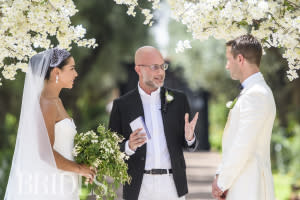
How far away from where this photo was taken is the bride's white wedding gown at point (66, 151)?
14.2 ft

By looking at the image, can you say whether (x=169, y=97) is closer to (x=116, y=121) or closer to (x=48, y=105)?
(x=116, y=121)

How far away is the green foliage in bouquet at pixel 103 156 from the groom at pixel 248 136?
35.2 inches

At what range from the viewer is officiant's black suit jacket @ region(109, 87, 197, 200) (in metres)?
4.52

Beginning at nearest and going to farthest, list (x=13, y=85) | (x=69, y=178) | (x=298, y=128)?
(x=69, y=178) < (x=298, y=128) < (x=13, y=85)

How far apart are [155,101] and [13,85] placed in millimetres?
10789

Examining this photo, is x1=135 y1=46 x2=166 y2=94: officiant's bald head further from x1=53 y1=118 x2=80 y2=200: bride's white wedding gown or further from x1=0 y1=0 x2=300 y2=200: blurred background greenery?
x1=0 y1=0 x2=300 y2=200: blurred background greenery

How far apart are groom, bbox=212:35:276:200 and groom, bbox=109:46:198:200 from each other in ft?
2.10

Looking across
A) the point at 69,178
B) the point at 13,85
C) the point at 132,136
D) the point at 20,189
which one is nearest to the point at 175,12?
the point at 132,136

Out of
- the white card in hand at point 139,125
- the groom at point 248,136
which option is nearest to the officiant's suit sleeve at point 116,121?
the white card in hand at point 139,125

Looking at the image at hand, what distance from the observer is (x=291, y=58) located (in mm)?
4559

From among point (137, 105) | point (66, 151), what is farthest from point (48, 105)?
point (137, 105)

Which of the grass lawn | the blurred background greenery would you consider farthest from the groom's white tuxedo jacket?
the blurred background greenery

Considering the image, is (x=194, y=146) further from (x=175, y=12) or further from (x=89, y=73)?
(x=89, y=73)

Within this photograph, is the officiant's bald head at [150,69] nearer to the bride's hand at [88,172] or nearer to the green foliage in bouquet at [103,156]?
the green foliage in bouquet at [103,156]
